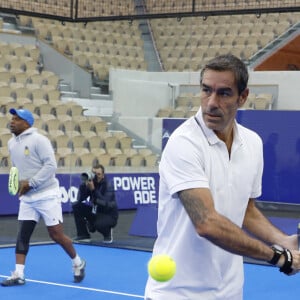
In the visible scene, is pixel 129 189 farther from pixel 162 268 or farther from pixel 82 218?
pixel 162 268

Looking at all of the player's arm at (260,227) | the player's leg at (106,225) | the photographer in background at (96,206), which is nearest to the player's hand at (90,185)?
the photographer in background at (96,206)

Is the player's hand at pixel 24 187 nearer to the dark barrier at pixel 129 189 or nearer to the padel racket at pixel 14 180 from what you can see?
the padel racket at pixel 14 180

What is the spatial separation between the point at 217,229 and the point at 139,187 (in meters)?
8.94

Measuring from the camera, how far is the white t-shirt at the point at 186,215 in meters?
3.23

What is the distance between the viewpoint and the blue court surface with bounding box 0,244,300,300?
27.0ft

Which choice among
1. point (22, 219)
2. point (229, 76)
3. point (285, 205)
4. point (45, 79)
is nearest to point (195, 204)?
point (229, 76)

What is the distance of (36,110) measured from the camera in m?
16.2

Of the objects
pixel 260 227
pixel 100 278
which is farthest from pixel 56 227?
pixel 260 227

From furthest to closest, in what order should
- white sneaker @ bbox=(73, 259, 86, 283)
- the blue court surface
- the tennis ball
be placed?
white sneaker @ bbox=(73, 259, 86, 283) → the blue court surface → the tennis ball

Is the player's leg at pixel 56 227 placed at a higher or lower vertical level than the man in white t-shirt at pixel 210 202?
lower

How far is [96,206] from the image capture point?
1188 centimetres

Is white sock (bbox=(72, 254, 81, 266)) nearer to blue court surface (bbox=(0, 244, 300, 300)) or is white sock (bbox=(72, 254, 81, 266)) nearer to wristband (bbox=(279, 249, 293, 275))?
blue court surface (bbox=(0, 244, 300, 300))

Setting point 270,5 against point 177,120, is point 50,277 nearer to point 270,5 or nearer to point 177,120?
point 177,120

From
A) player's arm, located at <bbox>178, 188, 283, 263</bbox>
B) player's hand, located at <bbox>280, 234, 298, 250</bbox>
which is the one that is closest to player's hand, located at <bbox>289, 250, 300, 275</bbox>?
player's arm, located at <bbox>178, 188, 283, 263</bbox>
